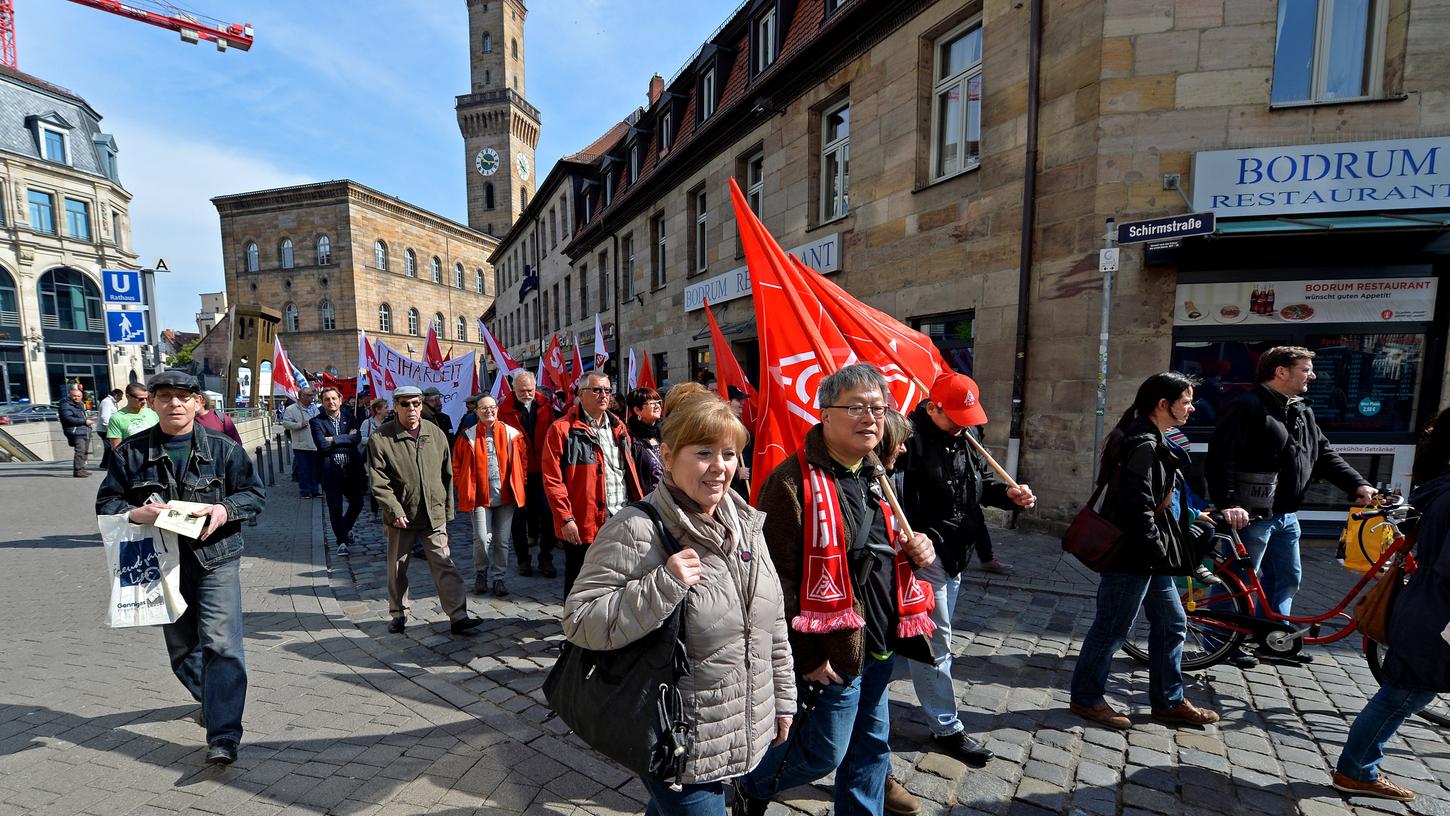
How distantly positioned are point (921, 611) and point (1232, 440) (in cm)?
309

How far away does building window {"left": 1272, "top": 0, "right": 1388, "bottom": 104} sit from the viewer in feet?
21.5

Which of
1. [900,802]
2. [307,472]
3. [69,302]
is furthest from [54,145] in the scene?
[900,802]

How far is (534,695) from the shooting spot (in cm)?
353

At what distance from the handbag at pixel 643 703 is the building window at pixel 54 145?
51409 mm

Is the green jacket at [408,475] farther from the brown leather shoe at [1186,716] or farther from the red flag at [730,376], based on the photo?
the brown leather shoe at [1186,716]

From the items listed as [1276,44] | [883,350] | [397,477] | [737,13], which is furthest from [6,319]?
[1276,44]

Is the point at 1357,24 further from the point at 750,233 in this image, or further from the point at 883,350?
the point at 750,233

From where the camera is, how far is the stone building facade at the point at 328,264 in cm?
4719

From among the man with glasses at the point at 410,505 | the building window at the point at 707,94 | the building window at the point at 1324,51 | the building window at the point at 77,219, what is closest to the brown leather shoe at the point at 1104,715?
the man with glasses at the point at 410,505

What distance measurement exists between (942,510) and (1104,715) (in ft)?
4.73

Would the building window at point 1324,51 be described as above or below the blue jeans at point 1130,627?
above

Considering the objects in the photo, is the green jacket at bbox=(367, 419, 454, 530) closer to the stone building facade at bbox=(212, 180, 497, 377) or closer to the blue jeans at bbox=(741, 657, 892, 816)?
the blue jeans at bbox=(741, 657, 892, 816)

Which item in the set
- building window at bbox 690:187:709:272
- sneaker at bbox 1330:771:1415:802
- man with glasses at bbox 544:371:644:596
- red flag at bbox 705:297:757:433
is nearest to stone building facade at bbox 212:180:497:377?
building window at bbox 690:187:709:272

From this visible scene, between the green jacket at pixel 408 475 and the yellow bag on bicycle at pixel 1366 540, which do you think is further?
the green jacket at pixel 408 475
